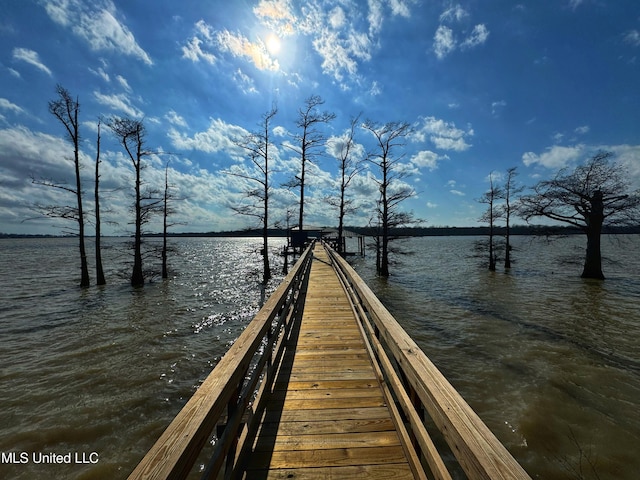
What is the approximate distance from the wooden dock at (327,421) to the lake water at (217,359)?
1645mm

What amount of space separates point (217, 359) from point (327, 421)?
5229 millimetres

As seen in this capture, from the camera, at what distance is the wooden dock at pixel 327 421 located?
140 cm

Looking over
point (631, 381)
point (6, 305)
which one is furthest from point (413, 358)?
point (6, 305)

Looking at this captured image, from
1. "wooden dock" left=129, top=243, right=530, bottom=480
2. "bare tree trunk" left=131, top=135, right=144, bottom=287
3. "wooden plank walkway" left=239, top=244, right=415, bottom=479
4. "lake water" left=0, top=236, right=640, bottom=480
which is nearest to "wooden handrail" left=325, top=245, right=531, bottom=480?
"wooden dock" left=129, top=243, right=530, bottom=480

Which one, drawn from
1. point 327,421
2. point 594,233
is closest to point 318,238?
point 594,233

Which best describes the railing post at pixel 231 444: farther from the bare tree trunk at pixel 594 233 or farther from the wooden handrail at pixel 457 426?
the bare tree trunk at pixel 594 233

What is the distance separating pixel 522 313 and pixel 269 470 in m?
12.3

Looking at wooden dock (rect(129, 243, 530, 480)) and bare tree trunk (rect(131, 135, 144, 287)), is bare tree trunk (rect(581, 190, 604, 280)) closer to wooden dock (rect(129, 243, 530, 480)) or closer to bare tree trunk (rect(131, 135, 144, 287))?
wooden dock (rect(129, 243, 530, 480))

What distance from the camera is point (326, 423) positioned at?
296cm

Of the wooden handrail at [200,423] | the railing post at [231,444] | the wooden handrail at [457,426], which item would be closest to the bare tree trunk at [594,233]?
the wooden handrail at [457,426]

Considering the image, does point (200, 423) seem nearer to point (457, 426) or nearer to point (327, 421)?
point (457, 426)

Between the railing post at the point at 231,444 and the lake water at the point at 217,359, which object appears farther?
the lake water at the point at 217,359

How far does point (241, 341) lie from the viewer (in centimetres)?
274

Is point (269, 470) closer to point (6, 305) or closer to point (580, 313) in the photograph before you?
point (580, 313)
